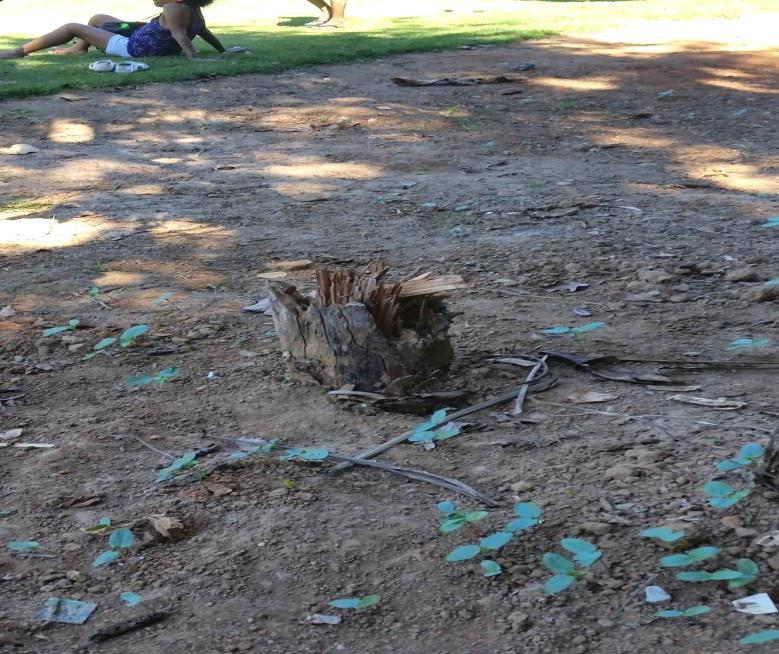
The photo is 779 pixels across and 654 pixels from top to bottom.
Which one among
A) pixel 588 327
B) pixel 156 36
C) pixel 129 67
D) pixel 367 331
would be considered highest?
pixel 156 36

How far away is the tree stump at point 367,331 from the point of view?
3.03 meters

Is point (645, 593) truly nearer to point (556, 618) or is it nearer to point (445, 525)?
point (556, 618)

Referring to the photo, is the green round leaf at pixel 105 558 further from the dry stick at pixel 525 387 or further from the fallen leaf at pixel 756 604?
the fallen leaf at pixel 756 604

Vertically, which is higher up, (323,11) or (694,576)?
(323,11)

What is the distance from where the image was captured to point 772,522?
219 centimetres

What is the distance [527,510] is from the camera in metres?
2.28

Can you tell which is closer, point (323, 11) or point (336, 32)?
point (336, 32)

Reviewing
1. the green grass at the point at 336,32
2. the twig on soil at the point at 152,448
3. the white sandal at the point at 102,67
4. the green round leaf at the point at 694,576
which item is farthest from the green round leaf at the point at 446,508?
the white sandal at the point at 102,67

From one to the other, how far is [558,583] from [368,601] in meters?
0.36

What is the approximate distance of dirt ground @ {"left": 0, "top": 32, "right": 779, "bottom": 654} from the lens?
2.08 m

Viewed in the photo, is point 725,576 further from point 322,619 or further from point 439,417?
point 439,417

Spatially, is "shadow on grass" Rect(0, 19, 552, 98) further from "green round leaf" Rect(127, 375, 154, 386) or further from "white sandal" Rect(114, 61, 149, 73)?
"green round leaf" Rect(127, 375, 154, 386)

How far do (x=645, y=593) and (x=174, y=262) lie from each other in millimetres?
3005

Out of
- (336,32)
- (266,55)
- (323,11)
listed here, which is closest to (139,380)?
(266,55)
